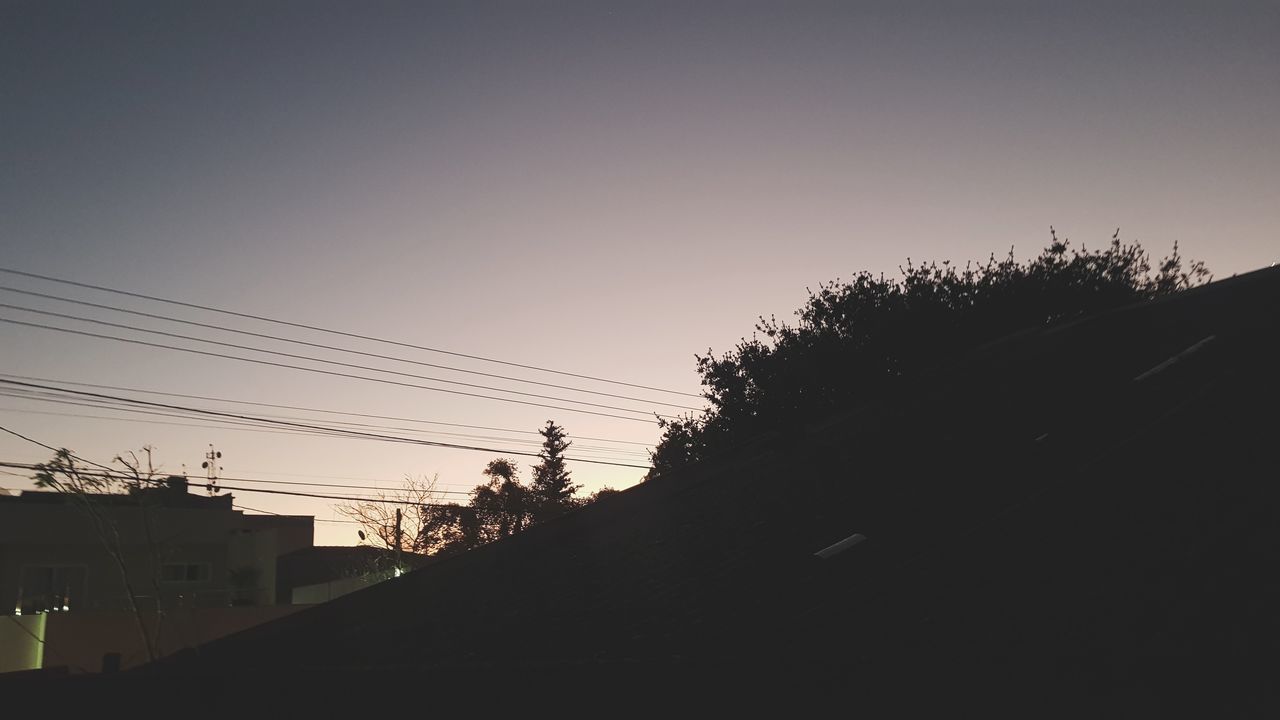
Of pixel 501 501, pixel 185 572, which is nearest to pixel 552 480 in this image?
pixel 501 501

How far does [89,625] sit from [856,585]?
91.5ft

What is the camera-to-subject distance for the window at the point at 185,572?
118 ft

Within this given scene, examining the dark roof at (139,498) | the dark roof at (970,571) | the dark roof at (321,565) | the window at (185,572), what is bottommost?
the dark roof at (321,565)

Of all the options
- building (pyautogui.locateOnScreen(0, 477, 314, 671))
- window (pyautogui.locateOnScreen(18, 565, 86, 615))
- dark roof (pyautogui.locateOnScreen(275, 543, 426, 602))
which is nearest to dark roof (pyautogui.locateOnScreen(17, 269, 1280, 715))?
building (pyautogui.locateOnScreen(0, 477, 314, 671))

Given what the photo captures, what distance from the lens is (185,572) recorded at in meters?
36.6

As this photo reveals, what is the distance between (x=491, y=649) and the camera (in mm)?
7551

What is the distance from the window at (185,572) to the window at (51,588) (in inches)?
150

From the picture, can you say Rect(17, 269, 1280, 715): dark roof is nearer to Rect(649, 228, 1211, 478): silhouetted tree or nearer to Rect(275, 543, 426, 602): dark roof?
Rect(649, 228, 1211, 478): silhouetted tree

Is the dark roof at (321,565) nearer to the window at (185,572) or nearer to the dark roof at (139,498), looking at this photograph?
the dark roof at (139,498)

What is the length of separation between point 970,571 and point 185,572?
131ft

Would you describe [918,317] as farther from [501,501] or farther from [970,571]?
[501,501]

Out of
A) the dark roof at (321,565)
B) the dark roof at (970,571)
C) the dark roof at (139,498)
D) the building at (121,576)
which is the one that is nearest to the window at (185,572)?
the building at (121,576)

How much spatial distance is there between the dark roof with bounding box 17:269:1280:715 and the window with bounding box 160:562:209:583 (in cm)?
2775

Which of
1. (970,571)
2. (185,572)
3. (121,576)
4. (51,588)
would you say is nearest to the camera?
(970,571)
